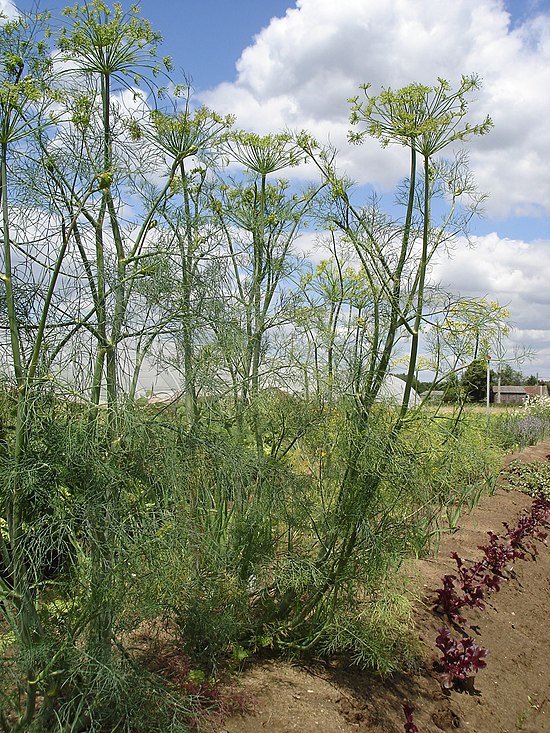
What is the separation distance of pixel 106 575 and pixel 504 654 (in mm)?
3938

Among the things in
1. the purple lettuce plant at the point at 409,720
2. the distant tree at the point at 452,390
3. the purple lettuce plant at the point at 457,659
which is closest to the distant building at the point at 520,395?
the distant tree at the point at 452,390

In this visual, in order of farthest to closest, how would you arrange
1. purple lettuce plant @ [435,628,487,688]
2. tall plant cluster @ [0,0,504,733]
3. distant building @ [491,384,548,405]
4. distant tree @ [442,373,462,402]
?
distant building @ [491,384,548,405], distant tree @ [442,373,462,402], purple lettuce plant @ [435,628,487,688], tall plant cluster @ [0,0,504,733]

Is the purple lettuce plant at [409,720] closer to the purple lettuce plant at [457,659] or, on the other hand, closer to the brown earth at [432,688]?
the brown earth at [432,688]

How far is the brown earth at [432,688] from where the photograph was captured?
3.88m

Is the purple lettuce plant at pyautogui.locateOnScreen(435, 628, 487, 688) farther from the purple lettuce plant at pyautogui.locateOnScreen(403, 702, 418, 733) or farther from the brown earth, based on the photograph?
the purple lettuce plant at pyautogui.locateOnScreen(403, 702, 418, 733)

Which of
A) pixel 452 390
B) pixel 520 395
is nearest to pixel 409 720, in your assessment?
pixel 452 390

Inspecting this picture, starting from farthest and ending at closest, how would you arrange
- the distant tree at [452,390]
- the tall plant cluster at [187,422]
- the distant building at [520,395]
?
the distant building at [520,395] → the distant tree at [452,390] → the tall plant cluster at [187,422]

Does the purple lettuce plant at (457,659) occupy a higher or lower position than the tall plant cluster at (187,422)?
lower

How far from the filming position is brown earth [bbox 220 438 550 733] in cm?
388

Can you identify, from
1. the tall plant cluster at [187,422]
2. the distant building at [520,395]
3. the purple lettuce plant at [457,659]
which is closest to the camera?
the tall plant cluster at [187,422]

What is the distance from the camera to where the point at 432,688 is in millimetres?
4703

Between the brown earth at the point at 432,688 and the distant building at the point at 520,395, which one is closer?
the brown earth at the point at 432,688

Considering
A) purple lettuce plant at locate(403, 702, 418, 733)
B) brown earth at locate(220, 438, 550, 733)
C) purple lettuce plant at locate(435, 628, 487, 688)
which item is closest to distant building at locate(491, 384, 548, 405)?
brown earth at locate(220, 438, 550, 733)

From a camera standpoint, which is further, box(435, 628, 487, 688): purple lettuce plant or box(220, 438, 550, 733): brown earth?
box(435, 628, 487, 688): purple lettuce plant
